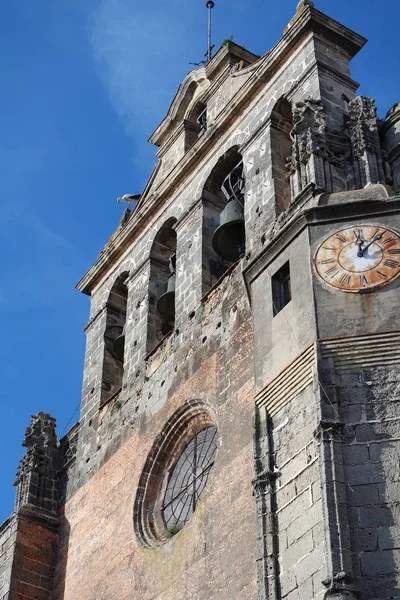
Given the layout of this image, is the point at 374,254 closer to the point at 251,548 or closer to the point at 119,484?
the point at 251,548

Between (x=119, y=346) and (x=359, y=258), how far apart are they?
8751 mm

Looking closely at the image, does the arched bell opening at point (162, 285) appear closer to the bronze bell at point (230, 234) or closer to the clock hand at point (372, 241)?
the bronze bell at point (230, 234)

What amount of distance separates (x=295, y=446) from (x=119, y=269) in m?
10.8

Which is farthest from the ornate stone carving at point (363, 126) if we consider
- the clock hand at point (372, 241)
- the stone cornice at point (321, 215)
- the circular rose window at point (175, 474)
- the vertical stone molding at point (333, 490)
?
the vertical stone molding at point (333, 490)

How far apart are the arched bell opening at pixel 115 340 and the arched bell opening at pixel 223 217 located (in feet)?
9.45

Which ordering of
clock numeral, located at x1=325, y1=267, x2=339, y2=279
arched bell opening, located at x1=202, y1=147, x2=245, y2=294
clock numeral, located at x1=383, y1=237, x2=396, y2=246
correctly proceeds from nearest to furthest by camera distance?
1. clock numeral, located at x1=325, y1=267, x2=339, y2=279
2. clock numeral, located at x1=383, y1=237, x2=396, y2=246
3. arched bell opening, located at x1=202, y1=147, x2=245, y2=294

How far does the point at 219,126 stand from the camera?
23.5m

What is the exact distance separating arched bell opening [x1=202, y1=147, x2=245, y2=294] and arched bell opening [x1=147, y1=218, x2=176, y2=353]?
3.85 ft

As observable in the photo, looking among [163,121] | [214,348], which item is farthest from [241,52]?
[214,348]

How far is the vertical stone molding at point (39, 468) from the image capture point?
23.2 metres

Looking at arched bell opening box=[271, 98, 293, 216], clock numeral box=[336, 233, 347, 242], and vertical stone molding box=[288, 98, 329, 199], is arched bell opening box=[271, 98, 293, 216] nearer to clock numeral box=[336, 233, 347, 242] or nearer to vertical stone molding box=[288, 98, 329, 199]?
vertical stone molding box=[288, 98, 329, 199]

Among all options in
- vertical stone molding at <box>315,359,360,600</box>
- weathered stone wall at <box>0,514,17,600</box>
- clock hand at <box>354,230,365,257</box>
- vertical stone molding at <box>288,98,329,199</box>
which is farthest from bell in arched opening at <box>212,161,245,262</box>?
vertical stone molding at <box>315,359,360,600</box>

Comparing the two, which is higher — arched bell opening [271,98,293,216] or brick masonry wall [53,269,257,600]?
arched bell opening [271,98,293,216]

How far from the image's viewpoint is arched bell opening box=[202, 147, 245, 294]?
72.3 ft
